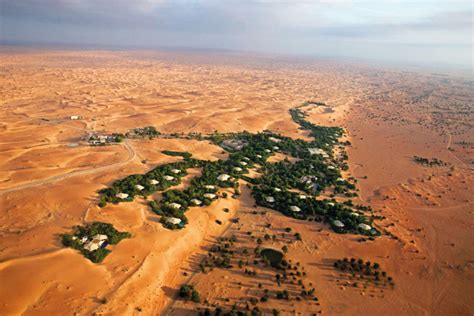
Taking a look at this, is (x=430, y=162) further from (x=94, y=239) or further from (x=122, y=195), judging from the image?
(x=94, y=239)

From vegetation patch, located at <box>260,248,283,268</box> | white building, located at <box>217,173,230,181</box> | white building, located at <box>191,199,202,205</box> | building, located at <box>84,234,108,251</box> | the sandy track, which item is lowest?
vegetation patch, located at <box>260,248,283,268</box>

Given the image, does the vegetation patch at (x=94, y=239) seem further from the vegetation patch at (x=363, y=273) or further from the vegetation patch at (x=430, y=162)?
the vegetation patch at (x=430, y=162)

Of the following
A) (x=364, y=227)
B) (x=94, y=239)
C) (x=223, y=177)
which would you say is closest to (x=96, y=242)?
(x=94, y=239)

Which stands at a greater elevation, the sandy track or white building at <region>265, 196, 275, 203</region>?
the sandy track

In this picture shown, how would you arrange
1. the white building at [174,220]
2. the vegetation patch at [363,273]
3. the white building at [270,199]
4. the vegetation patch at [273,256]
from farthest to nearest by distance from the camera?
the white building at [270,199], the white building at [174,220], the vegetation patch at [273,256], the vegetation patch at [363,273]

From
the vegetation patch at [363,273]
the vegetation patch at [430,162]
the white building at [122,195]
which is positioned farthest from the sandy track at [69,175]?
the vegetation patch at [430,162]

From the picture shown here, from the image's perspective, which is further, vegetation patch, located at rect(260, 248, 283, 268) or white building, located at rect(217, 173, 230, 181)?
white building, located at rect(217, 173, 230, 181)

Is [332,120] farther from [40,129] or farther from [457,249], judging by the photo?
[40,129]

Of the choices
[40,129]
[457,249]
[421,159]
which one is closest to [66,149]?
[40,129]

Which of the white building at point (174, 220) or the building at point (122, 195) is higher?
the building at point (122, 195)

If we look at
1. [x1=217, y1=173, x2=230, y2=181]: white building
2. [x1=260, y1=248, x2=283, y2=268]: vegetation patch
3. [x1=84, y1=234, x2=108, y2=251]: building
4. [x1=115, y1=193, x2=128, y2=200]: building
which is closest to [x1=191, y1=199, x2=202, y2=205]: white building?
[x1=217, y1=173, x2=230, y2=181]: white building

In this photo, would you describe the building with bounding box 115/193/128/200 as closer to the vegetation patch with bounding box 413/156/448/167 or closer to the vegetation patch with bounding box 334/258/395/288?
the vegetation patch with bounding box 334/258/395/288
